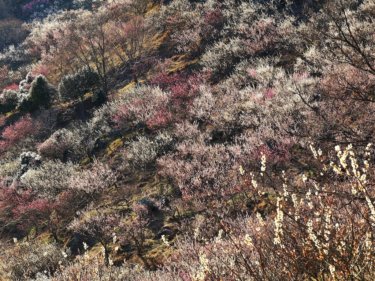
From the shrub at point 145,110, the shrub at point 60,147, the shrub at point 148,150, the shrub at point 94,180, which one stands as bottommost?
the shrub at point 60,147

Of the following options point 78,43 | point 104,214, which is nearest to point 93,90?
point 78,43

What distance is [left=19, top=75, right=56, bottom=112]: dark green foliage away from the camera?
28016 millimetres

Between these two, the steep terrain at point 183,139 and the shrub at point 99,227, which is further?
the shrub at point 99,227

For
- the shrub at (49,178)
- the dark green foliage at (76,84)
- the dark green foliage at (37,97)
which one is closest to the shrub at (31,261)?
the shrub at (49,178)

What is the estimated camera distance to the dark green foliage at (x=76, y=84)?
89.0 ft

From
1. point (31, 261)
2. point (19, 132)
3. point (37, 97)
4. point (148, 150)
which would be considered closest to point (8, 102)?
point (37, 97)

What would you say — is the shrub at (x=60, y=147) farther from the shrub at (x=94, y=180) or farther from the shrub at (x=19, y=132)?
the shrub at (x=94, y=180)

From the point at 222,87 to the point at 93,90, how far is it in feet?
37.0

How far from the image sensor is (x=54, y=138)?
22.8 meters

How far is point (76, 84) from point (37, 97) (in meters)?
3.08

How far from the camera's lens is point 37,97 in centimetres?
2802

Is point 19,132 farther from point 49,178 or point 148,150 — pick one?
point 148,150

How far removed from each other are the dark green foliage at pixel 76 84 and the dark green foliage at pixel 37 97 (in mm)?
1399

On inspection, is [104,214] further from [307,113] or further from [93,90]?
[93,90]
